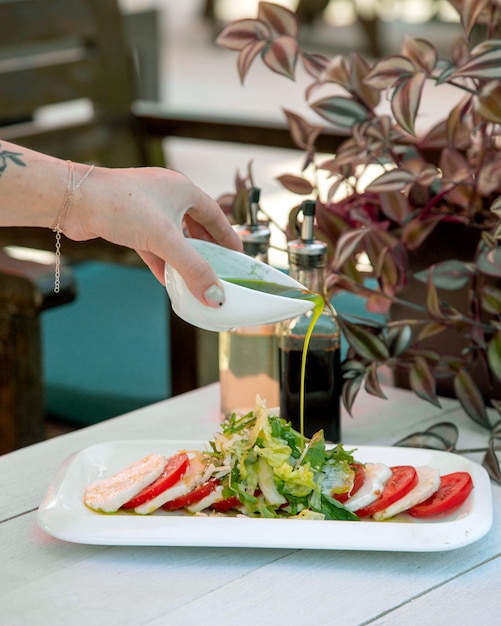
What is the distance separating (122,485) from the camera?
108cm

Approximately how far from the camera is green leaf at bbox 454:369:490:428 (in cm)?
134

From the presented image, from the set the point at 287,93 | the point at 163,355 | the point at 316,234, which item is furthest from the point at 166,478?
the point at 287,93

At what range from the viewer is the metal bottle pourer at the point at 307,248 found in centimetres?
121

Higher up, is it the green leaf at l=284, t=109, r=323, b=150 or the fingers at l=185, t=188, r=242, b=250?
the green leaf at l=284, t=109, r=323, b=150

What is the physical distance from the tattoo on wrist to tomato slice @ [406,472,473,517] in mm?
539

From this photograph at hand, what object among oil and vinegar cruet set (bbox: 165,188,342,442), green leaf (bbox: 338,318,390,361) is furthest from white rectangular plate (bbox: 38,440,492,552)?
green leaf (bbox: 338,318,390,361)

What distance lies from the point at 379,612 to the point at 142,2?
38.1 ft

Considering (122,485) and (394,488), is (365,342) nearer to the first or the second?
(394,488)

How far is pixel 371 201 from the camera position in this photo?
145 cm

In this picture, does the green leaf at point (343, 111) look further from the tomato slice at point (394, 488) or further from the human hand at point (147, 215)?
the tomato slice at point (394, 488)

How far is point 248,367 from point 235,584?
1.39ft

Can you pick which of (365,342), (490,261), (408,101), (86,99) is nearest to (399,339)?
(365,342)

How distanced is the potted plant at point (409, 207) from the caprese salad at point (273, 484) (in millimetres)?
250

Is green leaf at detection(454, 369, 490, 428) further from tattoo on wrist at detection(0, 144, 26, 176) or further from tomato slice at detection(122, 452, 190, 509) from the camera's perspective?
tattoo on wrist at detection(0, 144, 26, 176)
